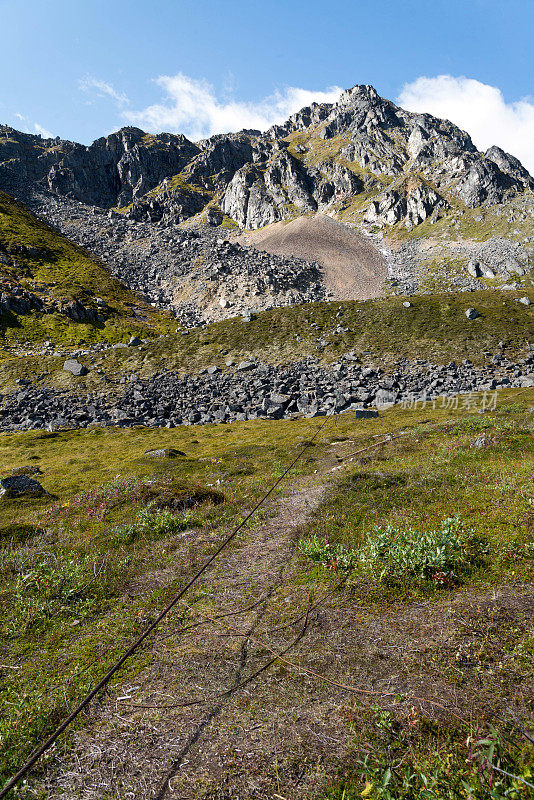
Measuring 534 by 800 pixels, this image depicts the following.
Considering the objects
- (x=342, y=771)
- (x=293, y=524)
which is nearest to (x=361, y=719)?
→ (x=342, y=771)

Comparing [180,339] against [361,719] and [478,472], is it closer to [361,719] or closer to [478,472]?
[478,472]

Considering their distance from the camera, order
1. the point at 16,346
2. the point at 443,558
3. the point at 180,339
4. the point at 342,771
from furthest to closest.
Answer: the point at 16,346 < the point at 180,339 < the point at 443,558 < the point at 342,771

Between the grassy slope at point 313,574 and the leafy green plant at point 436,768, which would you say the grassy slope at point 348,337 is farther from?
the leafy green plant at point 436,768

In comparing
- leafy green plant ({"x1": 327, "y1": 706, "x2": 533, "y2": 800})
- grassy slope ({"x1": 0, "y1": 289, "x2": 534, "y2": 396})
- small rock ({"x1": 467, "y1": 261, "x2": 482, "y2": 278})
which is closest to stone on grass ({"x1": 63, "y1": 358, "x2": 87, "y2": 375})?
grassy slope ({"x1": 0, "y1": 289, "x2": 534, "y2": 396})

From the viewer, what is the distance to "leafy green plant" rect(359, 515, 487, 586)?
8055 mm

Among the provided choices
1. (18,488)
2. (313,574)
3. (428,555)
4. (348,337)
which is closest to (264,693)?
(313,574)

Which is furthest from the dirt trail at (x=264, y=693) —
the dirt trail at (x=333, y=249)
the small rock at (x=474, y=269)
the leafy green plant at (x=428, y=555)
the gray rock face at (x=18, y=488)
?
the small rock at (x=474, y=269)

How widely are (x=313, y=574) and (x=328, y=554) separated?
80cm

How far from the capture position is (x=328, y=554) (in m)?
9.88

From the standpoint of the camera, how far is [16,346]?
231ft

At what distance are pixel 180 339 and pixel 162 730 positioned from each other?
6182 centimetres

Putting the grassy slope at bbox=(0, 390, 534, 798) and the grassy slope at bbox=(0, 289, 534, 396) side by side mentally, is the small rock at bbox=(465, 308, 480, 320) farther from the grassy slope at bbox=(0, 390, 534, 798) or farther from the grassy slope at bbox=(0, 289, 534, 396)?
the grassy slope at bbox=(0, 390, 534, 798)

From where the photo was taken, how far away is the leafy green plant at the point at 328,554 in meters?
9.22

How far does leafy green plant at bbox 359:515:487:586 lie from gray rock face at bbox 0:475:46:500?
2017 cm
